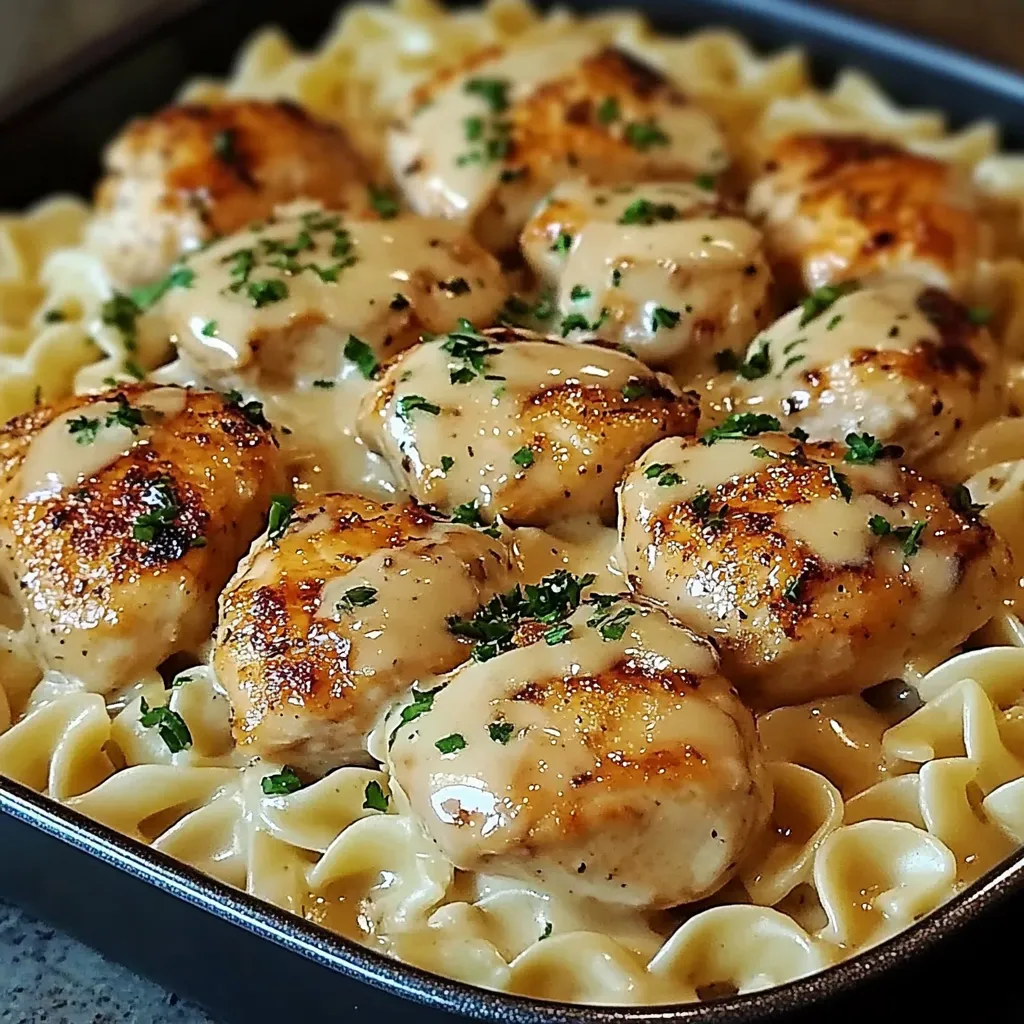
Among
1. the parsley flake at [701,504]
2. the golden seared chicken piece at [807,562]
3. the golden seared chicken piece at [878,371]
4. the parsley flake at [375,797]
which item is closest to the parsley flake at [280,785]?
the parsley flake at [375,797]

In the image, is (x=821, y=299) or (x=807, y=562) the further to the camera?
(x=821, y=299)

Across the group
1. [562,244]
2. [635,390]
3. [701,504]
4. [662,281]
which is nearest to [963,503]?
[701,504]

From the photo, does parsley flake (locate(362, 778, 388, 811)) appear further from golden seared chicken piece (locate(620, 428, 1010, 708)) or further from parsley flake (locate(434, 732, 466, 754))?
golden seared chicken piece (locate(620, 428, 1010, 708))

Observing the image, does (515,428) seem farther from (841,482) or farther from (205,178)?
(205,178)

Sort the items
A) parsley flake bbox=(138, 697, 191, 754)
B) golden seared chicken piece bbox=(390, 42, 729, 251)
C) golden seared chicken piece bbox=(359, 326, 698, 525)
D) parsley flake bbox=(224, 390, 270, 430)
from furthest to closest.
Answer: golden seared chicken piece bbox=(390, 42, 729, 251) < parsley flake bbox=(224, 390, 270, 430) < golden seared chicken piece bbox=(359, 326, 698, 525) < parsley flake bbox=(138, 697, 191, 754)

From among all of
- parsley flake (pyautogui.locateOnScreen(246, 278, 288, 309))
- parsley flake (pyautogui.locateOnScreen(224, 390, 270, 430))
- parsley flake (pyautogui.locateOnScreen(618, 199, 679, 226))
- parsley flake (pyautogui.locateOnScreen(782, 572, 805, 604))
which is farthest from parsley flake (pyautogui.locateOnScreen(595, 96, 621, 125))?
parsley flake (pyautogui.locateOnScreen(782, 572, 805, 604))

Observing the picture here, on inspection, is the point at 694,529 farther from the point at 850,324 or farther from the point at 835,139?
the point at 835,139

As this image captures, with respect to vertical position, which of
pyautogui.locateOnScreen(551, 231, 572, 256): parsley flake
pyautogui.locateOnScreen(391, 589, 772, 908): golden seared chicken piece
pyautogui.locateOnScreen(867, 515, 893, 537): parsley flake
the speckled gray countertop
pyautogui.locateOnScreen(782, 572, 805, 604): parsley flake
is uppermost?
pyautogui.locateOnScreen(551, 231, 572, 256): parsley flake
